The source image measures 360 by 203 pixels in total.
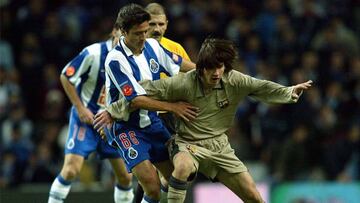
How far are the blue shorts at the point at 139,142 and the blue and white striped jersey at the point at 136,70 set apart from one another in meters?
0.06

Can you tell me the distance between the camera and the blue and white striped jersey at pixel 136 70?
7703 millimetres

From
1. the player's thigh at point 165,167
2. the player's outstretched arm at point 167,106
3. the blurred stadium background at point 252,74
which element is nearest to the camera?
the player's outstretched arm at point 167,106

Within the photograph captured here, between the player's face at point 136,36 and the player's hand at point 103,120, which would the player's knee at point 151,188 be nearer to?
the player's hand at point 103,120

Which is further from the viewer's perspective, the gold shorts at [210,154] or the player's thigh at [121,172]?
the player's thigh at [121,172]

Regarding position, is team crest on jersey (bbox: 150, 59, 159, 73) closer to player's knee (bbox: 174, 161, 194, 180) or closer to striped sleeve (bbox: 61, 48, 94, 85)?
player's knee (bbox: 174, 161, 194, 180)

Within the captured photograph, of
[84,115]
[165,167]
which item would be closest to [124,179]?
[84,115]

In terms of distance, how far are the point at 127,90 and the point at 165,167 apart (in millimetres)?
852

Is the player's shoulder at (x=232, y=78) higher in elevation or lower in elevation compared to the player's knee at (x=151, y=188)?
higher

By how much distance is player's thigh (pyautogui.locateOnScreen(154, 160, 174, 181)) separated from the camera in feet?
26.6

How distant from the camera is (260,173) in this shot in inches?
551

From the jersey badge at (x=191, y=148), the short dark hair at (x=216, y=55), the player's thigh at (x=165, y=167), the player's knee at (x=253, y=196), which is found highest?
the short dark hair at (x=216, y=55)

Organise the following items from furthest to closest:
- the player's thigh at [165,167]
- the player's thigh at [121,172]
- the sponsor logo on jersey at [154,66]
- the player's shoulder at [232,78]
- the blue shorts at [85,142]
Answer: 1. the player's thigh at [121,172]
2. the blue shorts at [85,142]
3. the player's thigh at [165,167]
4. the sponsor logo on jersey at [154,66]
5. the player's shoulder at [232,78]

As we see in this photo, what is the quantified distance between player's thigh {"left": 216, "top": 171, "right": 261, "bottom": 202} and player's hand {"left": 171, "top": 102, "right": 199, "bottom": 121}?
530 millimetres

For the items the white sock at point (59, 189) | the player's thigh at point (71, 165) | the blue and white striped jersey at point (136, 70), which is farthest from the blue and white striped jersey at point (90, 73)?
the blue and white striped jersey at point (136, 70)
